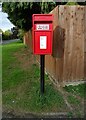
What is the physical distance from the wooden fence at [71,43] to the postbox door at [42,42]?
592 mm

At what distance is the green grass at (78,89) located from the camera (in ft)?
19.7

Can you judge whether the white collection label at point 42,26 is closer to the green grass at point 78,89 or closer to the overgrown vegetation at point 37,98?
the overgrown vegetation at point 37,98

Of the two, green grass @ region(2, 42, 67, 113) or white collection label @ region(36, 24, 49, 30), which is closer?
green grass @ region(2, 42, 67, 113)

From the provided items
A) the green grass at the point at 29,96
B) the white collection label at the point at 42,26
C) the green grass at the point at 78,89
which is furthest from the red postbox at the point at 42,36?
the green grass at the point at 78,89

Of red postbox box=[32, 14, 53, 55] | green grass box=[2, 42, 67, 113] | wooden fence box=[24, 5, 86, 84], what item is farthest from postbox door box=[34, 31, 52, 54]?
green grass box=[2, 42, 67, 113]

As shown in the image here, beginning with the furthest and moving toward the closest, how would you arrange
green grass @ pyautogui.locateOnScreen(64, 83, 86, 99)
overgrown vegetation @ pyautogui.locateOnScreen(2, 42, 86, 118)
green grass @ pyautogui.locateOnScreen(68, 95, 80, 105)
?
1. green grass @ pyautogui.locateOnScreen(64, 83, 86, 99)
2. green grass @ pyautogui.locateOnScreen(68, 95, 80, 105)
3. overgrown vegetation @ pyautogui.locateOnScreen(2, 42, 86, 118)

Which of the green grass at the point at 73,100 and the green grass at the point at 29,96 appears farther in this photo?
the green grass at the point at 73,100

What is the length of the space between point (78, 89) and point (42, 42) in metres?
1.36

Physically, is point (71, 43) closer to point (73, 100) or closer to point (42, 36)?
point (42, 36)

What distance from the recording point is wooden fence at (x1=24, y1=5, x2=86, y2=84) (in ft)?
20.5

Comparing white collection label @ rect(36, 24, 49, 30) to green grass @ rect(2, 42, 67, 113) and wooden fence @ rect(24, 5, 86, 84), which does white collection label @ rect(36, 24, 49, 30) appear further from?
green grass @ rect(2, 42, 67, 113)

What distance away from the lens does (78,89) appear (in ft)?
20.4

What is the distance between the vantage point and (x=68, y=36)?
20.6ft

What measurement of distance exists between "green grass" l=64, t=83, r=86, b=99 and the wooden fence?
157 millimetres
